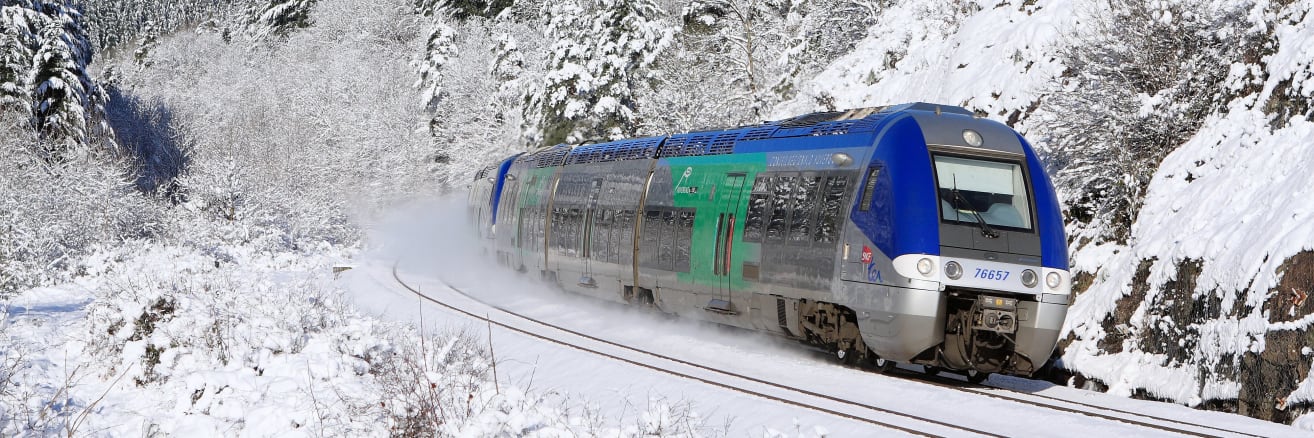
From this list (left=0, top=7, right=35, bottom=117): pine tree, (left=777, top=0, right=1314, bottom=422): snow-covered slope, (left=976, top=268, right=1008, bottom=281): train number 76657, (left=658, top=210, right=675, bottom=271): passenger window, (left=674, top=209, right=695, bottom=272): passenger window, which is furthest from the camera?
(left=0, top=7, right=35, bottom=117): pine tree

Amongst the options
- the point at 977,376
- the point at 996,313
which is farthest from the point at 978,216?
the point at 977,376

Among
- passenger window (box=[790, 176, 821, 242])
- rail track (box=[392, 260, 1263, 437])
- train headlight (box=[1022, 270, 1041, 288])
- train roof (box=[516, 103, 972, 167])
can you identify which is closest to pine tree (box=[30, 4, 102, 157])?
train roof (box=[516, 103, 972, 167])

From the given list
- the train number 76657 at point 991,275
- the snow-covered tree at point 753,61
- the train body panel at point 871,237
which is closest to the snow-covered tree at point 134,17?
the snow-covered tree at point 753,61

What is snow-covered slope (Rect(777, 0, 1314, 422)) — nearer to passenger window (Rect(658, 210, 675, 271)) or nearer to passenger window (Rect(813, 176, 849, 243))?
passenger window (Rect(813, 176, 849, 243))

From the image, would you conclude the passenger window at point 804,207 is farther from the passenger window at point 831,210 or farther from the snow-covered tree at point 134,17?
the snow-covered tree at point 134,17

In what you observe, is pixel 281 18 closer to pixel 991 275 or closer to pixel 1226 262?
pixel 991 275

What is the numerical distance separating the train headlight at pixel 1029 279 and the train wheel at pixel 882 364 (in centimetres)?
186

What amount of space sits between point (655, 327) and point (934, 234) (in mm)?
6195

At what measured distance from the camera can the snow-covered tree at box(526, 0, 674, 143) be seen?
3834 centimetres

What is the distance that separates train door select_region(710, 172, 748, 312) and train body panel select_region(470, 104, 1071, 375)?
2cm

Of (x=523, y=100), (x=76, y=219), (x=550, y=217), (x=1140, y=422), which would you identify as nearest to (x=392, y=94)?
(x=523, y=100)

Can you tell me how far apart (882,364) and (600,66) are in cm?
2820

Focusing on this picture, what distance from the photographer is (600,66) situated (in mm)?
38375

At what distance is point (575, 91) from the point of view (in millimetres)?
39219
